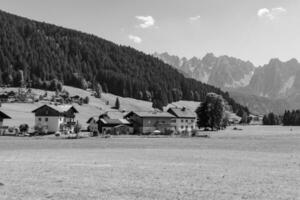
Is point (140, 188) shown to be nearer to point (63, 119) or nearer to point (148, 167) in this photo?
point (148, 167)

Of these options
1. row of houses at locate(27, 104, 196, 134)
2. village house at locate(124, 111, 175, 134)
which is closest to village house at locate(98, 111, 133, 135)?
row of houses at locate(27, 104, 196, 134)

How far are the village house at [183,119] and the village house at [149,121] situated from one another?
6.66 meters

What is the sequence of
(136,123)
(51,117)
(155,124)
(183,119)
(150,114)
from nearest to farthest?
(51,117) < (136,123) < (155,124) < (150,114) < (183,119)

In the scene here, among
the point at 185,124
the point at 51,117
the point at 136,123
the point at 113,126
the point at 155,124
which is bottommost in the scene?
the point at 113,126

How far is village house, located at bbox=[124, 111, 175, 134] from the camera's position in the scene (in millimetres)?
115812

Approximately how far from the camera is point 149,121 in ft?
385

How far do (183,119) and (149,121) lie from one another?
2121 cm

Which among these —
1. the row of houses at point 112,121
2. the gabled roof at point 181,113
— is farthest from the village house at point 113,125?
the gabled roof at point 181,113

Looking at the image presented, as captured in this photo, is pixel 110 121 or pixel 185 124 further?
pixel 185 124

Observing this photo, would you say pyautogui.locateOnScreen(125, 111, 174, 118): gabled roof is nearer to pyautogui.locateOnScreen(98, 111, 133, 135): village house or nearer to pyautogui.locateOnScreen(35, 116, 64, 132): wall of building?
pyautogui.locateOnScreen(98, 111, 133, 135): village house

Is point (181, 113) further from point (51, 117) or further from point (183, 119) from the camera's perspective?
point (51, 117)

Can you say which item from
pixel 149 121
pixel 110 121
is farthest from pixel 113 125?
pixel 149 121

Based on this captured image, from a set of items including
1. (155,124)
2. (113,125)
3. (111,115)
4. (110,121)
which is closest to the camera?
(113,125)

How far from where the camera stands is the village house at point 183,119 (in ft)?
431
